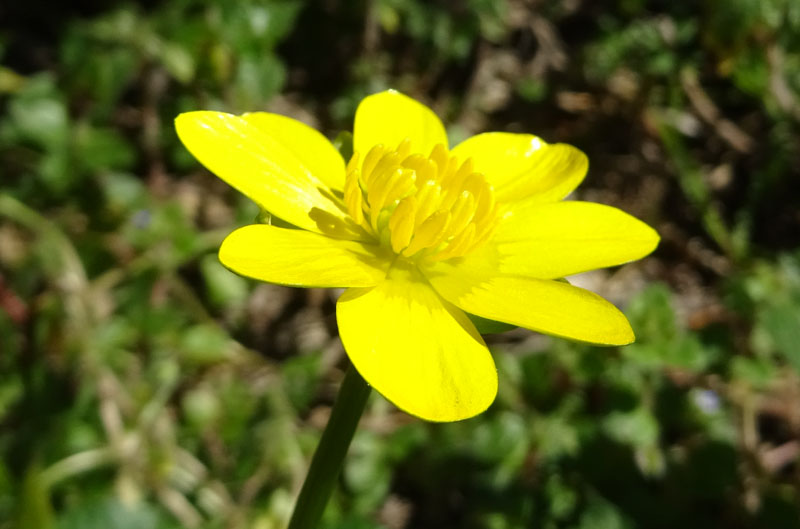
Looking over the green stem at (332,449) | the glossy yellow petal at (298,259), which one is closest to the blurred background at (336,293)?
the green stem at (332,449)

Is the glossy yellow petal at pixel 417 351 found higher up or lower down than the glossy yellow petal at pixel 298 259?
lower down

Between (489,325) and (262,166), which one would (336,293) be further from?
(489,325)

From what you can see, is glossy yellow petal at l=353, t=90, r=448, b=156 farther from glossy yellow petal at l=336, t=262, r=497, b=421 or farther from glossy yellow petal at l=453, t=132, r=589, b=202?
glossy yellow petal at l=336, t=262, r=497, b=421

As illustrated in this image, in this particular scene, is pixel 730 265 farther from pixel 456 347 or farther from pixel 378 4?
pixel 456 347

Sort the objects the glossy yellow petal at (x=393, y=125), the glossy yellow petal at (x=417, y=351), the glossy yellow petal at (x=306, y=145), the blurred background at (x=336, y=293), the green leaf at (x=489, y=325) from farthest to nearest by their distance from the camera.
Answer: the blurred background at (x=336, y=293), the glossy yellow petal at (x=393, y=125), the glossy yellow petal at (x=306, y=145), the green leaf at (x=489, y=325), the glossy yellow petal at (x=417, y=351)

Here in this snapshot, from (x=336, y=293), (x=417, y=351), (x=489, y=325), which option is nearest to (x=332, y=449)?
(x=417, y=351)

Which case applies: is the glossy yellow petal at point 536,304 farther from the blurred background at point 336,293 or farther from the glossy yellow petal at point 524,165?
the blurred background at point 336,293

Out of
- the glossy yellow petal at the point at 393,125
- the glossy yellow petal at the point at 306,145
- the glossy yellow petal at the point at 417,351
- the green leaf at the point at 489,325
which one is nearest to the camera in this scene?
the glossy yellow petal at the point at 417,351

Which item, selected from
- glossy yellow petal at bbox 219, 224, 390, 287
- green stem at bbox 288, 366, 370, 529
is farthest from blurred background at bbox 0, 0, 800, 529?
glossy yellow petal at bbox 219, 224, 390, 287
